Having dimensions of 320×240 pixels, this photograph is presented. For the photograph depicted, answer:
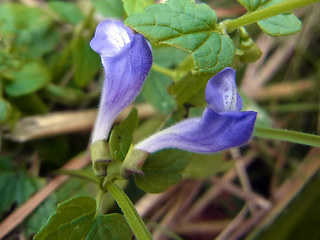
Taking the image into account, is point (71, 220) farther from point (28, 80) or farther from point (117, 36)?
point (28, 80)

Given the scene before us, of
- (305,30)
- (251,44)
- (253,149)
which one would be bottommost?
(253,149)

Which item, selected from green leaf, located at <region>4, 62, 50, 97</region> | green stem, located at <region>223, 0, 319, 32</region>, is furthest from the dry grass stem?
green stem, located at <region>223, 0, 319, 32</region>

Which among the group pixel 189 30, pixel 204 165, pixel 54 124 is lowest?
pixel 204 165

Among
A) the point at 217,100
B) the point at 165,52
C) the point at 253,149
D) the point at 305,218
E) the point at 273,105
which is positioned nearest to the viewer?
the point at 217,100

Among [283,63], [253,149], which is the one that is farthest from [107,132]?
[283,63]

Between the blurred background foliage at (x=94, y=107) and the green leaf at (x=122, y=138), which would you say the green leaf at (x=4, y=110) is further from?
the green leaf at (x=122, y=138)

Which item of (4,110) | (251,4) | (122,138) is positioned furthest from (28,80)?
(251,4)

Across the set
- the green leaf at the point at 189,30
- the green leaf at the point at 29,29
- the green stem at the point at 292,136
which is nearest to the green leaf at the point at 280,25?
the green leaf at the point at 189,30

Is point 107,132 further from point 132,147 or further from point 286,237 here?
point 286,237
